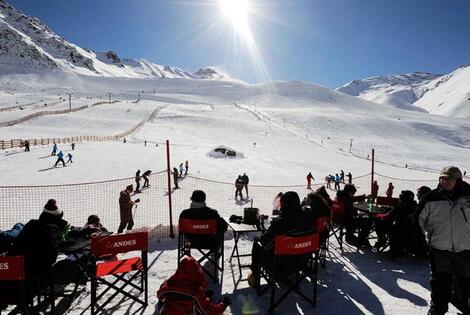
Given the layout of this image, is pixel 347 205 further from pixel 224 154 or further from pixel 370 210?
pixel 224 154

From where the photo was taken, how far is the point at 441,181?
438 cm

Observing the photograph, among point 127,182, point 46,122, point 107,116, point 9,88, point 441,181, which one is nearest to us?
point 441,181

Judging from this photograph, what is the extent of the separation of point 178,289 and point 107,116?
68194mm

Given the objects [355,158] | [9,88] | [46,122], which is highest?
[9,88]

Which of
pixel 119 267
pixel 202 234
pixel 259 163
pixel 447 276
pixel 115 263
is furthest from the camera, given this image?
pixel 259 163

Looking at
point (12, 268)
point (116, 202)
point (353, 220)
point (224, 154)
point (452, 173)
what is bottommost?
point (116, 202)

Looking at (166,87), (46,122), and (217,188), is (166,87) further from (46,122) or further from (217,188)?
(217,188)

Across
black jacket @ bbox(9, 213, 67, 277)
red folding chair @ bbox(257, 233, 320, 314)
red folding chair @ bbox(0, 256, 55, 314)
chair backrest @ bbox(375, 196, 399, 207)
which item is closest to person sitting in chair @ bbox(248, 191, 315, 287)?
red folding chair @ bbox(257, 233, 320, 314)

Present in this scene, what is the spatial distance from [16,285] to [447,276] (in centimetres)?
576

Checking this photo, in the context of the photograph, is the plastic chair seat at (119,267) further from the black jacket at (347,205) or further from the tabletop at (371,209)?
the tabletop at (371,209)

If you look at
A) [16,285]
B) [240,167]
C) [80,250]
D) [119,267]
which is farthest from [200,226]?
[240,167]

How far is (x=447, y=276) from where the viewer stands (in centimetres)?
453

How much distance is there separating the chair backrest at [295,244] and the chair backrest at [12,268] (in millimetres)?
3335

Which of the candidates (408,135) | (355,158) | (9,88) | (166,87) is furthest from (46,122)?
(166,87)
